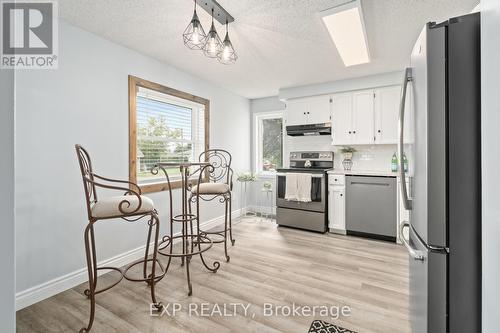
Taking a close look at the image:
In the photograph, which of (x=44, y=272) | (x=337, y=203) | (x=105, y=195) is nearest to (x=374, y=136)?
(x=337, y=203)

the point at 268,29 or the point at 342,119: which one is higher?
the point at 268,29

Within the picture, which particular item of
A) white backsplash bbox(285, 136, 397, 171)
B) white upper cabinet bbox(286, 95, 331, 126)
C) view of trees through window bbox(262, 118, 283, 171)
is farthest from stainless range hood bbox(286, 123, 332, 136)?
view of trees through window bbox(262, 118, 283, 171)

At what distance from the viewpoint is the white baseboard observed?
1.88 meters

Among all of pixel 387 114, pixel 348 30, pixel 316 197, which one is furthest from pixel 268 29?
pixel 316 197

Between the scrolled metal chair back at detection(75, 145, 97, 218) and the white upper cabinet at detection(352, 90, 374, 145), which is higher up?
the white upper cabinet at detection(352, 90, 374, 145)

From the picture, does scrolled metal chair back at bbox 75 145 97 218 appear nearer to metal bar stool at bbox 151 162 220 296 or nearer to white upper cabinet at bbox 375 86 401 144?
metal bar stool at bbox 151 162 220 296

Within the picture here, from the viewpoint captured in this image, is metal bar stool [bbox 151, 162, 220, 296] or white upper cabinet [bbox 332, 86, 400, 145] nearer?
metal bar stool [bbox 151, 162, 220, 296]

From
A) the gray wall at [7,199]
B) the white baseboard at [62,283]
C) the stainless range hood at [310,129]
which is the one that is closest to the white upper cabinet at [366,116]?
the stainless range hood at [310,129]

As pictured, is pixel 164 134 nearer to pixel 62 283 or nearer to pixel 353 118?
pixel 62 283

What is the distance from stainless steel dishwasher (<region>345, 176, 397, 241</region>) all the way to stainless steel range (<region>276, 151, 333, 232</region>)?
1.14ft

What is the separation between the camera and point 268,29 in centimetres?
231

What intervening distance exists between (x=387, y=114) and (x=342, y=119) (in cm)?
62
